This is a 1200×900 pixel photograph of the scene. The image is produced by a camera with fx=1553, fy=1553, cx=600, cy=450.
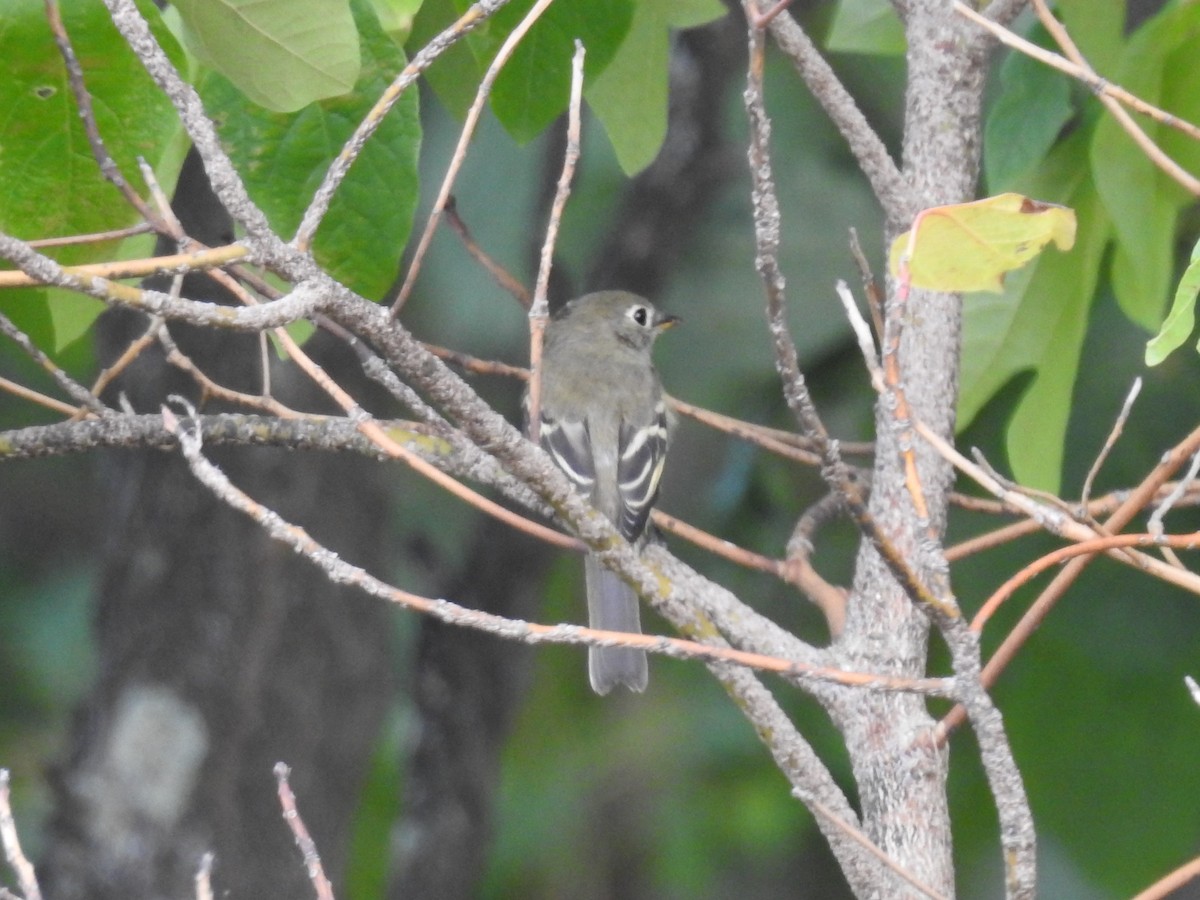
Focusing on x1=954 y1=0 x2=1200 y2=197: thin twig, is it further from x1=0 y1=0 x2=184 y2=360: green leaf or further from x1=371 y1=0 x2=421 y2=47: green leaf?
x1=0 y1=0 x2=184 y2=360: green leaf

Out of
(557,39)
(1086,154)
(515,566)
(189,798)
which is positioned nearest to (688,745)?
(515,566)

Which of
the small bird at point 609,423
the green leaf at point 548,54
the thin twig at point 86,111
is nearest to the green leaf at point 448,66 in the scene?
the green leaf at point 548,54

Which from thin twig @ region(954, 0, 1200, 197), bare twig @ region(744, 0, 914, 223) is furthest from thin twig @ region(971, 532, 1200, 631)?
bare twig @ region(744, 0, 914, 223)

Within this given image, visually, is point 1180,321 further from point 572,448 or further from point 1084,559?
point 572,448

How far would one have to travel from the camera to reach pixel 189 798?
3766mm

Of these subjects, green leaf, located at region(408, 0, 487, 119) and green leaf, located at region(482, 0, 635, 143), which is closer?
green leaf, located at region(482, 0, 635, 143)

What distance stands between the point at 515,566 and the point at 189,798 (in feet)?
3.58

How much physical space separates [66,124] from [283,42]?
0.35 meters

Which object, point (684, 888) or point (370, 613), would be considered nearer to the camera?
point (370, 613)

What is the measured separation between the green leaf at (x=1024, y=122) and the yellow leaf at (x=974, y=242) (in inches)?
39.8

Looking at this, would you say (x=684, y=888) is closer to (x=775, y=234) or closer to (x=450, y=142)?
(x=450, y=142)

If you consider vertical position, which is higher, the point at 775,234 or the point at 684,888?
the point at 775,234

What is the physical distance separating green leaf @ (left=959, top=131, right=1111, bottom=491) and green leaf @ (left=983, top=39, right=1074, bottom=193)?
158 mm

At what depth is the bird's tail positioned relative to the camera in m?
3.08
